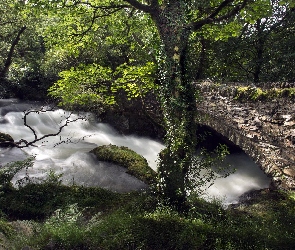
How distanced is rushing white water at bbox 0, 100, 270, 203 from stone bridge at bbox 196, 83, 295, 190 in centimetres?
186

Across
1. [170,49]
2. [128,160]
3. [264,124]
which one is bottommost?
[128,160]

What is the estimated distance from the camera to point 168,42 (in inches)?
279

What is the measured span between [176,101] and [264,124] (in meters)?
3.68

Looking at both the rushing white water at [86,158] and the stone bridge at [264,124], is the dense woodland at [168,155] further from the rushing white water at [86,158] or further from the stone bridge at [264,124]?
the rushing white water at [86,158]

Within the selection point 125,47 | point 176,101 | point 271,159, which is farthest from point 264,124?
point 125,47

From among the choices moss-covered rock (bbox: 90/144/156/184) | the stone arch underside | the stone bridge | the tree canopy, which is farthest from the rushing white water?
the tree canopy

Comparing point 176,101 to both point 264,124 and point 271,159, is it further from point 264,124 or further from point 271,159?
point 271,159

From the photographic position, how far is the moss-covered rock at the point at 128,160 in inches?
429

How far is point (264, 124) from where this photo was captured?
362 inches

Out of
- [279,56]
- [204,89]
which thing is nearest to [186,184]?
[204,89]

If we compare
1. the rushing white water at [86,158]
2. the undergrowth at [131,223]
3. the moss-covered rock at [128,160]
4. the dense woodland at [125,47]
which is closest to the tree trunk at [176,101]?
the undergrowth at [131,223]

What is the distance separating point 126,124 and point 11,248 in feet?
45.2

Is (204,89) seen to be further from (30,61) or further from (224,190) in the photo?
(30,61)

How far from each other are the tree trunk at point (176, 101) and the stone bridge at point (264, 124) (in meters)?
1.30
